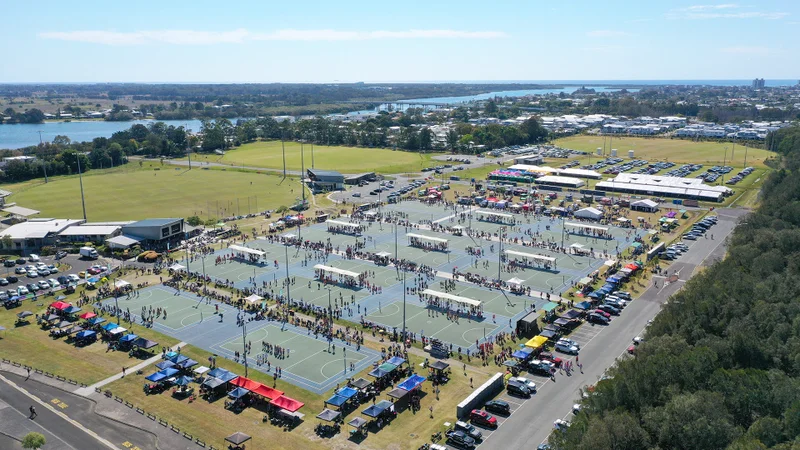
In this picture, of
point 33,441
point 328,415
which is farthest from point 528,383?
point 33,441

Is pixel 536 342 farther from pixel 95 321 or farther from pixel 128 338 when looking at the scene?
pixel 95 321

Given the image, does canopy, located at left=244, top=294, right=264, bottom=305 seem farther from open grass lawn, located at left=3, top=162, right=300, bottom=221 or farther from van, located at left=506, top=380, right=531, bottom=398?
open grass lawn, located at left=3, top=162, right=300, bottom=221

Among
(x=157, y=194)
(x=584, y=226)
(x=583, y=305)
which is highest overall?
(x=157, y=194)

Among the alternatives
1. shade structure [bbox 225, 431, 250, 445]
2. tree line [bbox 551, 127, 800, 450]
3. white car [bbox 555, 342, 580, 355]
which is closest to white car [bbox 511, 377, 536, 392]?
tree line [bbox 551, 127, 800, 450]

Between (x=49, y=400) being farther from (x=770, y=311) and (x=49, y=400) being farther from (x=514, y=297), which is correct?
(x=770, y=311)

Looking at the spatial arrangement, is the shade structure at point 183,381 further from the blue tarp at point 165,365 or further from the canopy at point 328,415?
the canopy at point 328,415
